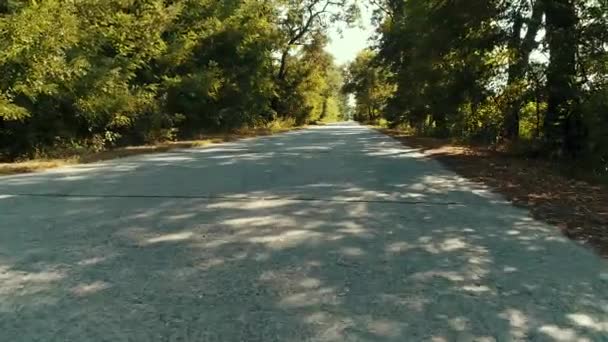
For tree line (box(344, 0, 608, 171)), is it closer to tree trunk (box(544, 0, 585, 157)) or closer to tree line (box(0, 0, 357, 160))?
tree trunk (box(544, 0, 585, 157))

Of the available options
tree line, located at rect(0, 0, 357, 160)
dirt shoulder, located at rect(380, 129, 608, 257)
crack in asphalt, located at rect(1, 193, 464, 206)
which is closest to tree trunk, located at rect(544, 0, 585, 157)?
dirt shoulder, located at rect(380, 129, 608, 257)

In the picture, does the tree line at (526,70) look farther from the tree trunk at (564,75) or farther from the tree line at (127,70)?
the tree line at (127,70)

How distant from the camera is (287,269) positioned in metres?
4.82

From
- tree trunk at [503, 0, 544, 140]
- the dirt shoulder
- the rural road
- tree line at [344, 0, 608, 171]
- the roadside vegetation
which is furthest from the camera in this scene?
tree trunk at [503, 0, 544, 140]

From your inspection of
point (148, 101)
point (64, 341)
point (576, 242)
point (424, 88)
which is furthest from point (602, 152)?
point (148, 101)

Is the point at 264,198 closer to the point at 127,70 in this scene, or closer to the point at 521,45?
the point at 521,45

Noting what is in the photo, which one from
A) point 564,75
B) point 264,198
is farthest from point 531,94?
point 264,198

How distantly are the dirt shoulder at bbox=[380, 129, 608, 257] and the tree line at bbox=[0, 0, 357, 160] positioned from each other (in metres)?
10.3

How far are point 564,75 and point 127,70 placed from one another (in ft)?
46.5

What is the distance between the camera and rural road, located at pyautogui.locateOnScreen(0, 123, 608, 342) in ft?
11.8

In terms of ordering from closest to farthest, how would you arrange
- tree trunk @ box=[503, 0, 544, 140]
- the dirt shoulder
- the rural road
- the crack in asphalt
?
1. the rural road
2. the dirt shoulder
3. the crack in asphalt
4. tree trunk @ box=[503, 0, 544, 140]

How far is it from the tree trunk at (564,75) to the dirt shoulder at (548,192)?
41.0 inches

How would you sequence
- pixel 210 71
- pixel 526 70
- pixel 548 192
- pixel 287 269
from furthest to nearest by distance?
1. pixel 210 71
2. pixel 526 70
3. pixel 548 192
4. pixel 287 269

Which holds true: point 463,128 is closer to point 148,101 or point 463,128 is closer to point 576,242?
point 148,101
